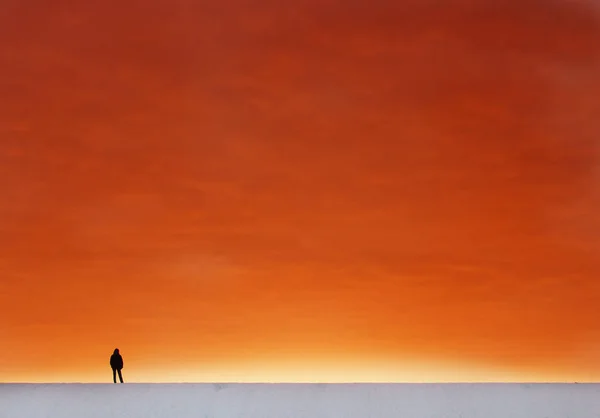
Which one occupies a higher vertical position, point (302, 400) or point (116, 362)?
point (116, 362)

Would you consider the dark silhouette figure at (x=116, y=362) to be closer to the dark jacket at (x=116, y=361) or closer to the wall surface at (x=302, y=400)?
the dark jacket at (x=116, y=361)

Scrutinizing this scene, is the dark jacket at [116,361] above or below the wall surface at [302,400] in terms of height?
above

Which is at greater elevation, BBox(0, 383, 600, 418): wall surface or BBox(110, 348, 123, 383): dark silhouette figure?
BBox(110, 348, 123, 383): dark silhouette figure

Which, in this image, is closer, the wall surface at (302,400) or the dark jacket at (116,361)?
the wall surface at (302,400)

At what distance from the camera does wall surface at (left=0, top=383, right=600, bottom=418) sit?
416cm

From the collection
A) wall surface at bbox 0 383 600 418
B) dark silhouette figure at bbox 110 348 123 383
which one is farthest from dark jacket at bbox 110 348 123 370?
wall surface at bbox 0 383 600 418

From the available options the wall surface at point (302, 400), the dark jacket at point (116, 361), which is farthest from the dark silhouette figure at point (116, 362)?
the wall surface at point (302, 400)

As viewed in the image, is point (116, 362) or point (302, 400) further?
point (116, 362)

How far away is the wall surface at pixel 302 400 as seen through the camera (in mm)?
4164

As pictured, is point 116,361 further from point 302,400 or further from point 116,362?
point 302,400

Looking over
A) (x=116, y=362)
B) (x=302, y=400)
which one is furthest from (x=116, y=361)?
(x=302, y=400)

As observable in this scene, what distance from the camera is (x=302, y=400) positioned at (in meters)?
4.45

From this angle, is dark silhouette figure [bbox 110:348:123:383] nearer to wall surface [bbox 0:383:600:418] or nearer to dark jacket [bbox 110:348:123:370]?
dark jacket [bbox 110:348:123:370]

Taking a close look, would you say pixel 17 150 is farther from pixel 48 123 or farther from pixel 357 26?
pixel 357 26
